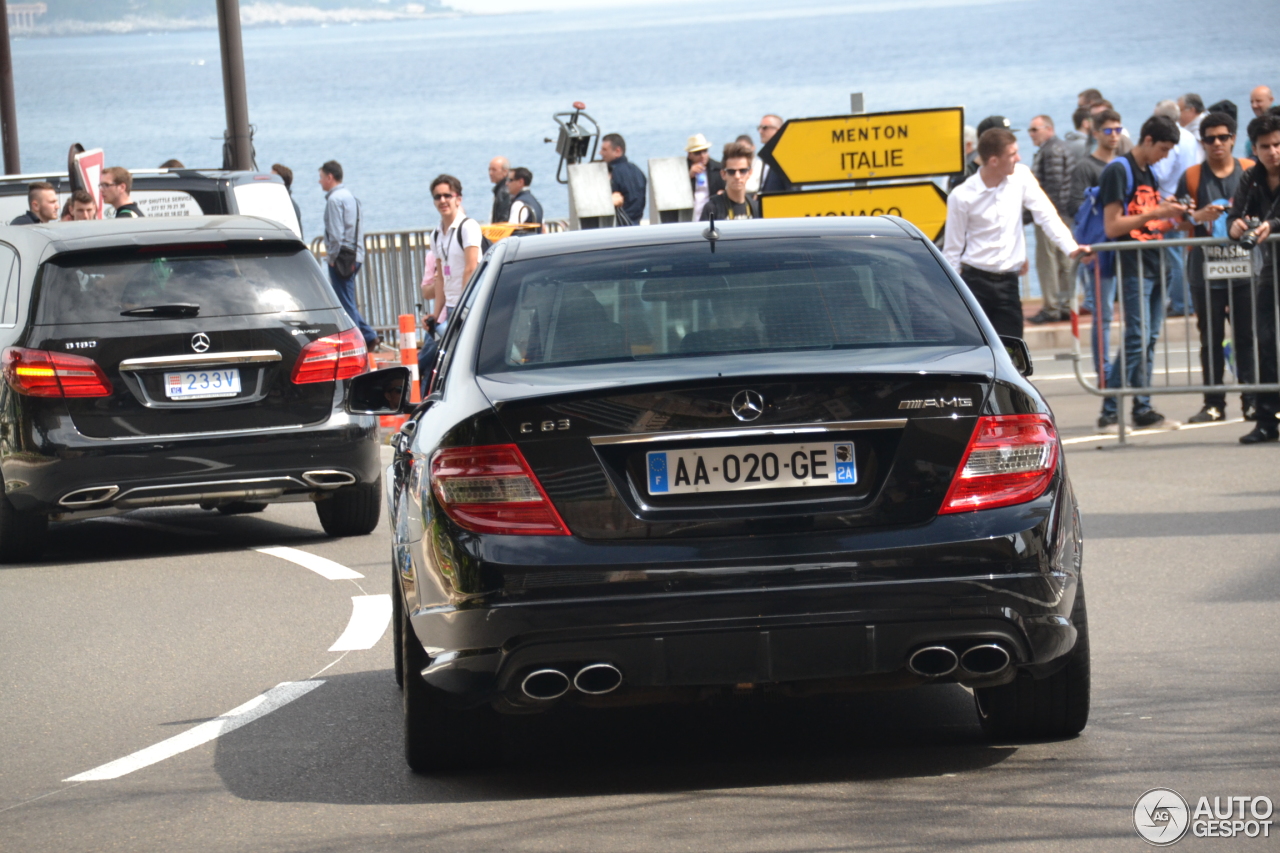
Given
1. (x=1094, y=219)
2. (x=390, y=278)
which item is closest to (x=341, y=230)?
(x=390, y=278)

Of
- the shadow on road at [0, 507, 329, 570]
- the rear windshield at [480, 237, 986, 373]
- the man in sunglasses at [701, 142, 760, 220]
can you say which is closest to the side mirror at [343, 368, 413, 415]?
the rear windshield at [480, 237, 986, 373]

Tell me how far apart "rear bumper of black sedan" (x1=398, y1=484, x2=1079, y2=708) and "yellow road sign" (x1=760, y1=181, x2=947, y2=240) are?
938 centimetres

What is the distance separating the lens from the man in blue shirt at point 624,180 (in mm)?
20672

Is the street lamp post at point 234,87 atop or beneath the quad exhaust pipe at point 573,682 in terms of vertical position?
atop

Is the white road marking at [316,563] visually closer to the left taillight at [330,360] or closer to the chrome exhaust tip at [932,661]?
the left taillight at [330,360]

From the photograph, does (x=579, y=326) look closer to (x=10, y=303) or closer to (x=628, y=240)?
(x=628, y=240)

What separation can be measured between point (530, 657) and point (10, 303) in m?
6.44

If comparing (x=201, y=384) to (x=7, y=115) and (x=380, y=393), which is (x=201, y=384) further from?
(x=7, y=115)

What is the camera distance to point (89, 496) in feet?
32.4

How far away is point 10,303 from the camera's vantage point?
10.4 metres

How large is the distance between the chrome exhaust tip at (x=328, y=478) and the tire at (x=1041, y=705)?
5.26m

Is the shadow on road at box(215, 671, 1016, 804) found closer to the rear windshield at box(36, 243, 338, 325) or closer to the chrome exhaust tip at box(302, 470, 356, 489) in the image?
the chrome exhaust tip at box(302, 470, 356, 489)

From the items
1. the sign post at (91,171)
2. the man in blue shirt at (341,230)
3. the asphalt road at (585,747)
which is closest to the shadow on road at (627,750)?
the asphalt road at (585,747)

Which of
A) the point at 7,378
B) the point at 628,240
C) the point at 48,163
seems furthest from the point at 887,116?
the point at 48,163
